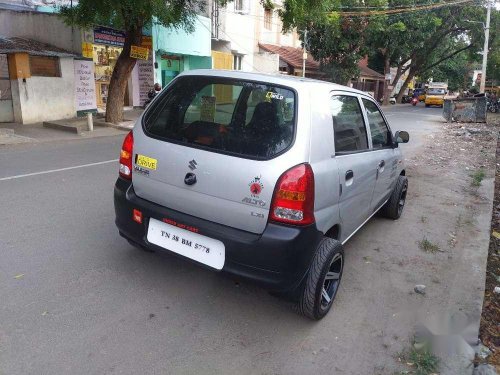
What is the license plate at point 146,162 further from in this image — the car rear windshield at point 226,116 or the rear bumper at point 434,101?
the rear bumper at point 434,101

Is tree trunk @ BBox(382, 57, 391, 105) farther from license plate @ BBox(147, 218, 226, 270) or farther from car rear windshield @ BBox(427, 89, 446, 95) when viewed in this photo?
license plate @ BBox(147, 218, 226, 270)

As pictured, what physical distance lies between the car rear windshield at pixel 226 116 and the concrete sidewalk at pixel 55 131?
8542mm

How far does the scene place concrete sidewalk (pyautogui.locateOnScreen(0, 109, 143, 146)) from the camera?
36.0 ft

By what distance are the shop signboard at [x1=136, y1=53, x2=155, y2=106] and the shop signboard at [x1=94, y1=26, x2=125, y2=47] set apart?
179 cm

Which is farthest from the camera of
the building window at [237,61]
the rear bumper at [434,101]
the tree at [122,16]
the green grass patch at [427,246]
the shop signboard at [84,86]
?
the rear bumper at [434,101]

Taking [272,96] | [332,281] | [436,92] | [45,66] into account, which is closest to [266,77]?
[272,96]

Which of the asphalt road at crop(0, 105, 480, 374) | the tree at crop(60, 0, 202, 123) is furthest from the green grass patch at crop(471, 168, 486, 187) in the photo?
the tree at crop(60, 0, 202, 123)

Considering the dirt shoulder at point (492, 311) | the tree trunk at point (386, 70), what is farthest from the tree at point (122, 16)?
the tree trunk at point (386, 70)

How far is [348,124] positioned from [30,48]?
14145mm

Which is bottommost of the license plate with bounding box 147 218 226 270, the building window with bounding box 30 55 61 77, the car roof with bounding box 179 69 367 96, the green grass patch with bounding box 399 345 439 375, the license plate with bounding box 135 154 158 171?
the green grass patch with bounding box 399 345 439 375

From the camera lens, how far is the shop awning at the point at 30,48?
13328 millimetres

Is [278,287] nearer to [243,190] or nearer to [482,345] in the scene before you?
[243,190]

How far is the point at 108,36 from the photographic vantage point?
16.5 meters

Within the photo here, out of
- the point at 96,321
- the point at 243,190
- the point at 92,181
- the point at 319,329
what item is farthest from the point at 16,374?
the point at 92,181
